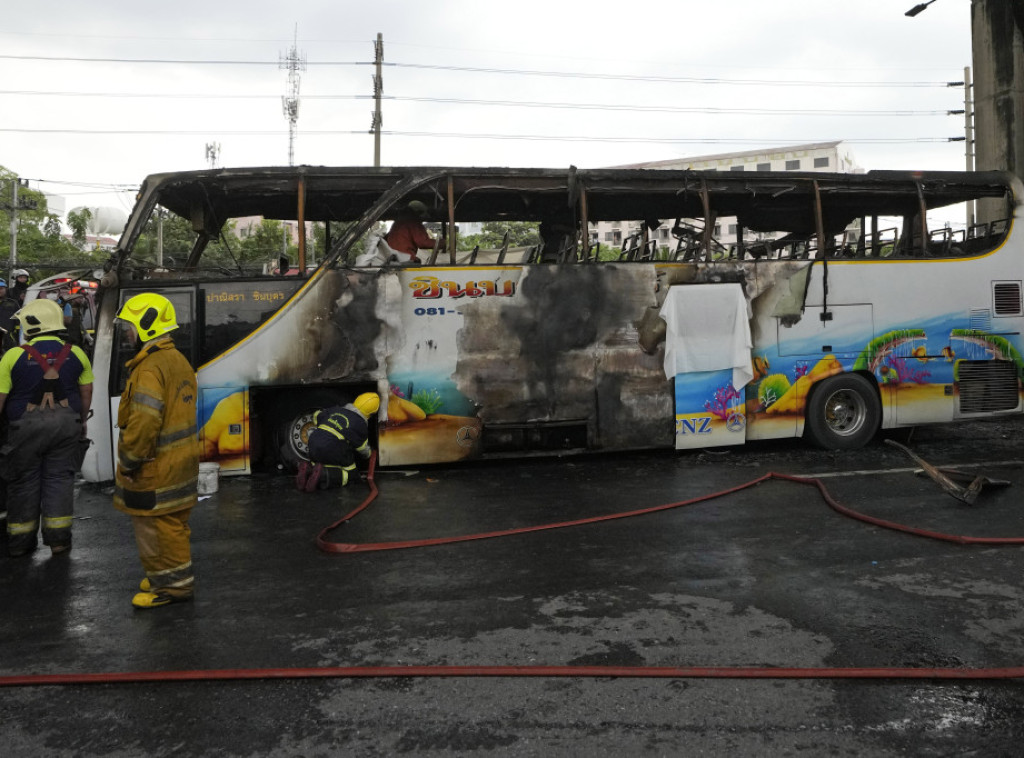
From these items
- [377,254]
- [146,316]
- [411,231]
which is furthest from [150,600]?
[411,231]

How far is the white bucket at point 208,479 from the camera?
7609 millimetres

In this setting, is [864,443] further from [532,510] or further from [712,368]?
[532,510]

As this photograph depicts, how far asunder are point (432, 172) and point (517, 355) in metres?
2.15

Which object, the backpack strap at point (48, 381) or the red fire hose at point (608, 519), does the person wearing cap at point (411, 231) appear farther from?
the backpack strap at point (48, 381)

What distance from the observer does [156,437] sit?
4426mm

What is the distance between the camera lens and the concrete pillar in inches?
637

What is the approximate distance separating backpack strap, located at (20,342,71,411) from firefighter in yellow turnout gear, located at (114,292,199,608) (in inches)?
62.0

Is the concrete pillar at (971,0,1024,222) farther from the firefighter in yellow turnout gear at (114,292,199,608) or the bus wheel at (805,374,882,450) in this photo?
the firefighter in yellow turnout gear at (114,292,199,608)

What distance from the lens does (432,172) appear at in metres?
8.30

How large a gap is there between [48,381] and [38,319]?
470 millimetres

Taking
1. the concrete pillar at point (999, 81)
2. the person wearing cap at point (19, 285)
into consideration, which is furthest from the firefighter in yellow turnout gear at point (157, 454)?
the concrete pillar at point (999, 81)

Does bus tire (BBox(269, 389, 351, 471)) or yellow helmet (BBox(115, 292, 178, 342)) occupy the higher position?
yellow helmet (BBox(115, 292, 178, 342))

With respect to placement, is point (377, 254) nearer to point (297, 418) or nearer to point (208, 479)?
point (297, 418)

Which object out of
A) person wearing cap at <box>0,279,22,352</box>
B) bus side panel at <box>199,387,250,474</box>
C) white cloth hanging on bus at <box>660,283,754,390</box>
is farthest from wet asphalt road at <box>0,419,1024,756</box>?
person wearing cap at <box>0,279,22,352</box>
